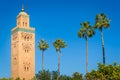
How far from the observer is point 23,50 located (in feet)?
252

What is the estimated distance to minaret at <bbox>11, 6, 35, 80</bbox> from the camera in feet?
248

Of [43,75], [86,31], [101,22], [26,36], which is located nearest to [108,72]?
[101,22]

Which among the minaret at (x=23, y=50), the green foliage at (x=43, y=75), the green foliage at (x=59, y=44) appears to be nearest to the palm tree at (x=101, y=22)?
the green foliage at (x=59, y=44)

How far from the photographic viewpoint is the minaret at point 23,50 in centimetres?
7569

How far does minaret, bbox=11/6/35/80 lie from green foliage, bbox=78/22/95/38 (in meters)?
25.1

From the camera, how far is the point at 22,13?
79.6 metres

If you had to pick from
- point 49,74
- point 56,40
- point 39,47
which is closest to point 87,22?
point 56,40

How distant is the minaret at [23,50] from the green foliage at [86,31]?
2506 centimetres

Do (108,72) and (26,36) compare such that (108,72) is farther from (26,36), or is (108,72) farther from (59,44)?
(26,36)

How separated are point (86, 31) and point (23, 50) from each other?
26.3 m

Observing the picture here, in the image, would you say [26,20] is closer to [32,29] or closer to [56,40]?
[32,29]

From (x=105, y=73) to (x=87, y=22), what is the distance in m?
14.3

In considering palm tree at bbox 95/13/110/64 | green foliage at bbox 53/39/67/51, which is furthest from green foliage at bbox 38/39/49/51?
palm tree at bbox 95/13/110/64

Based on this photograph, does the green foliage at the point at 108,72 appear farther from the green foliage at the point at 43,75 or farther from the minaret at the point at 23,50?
the minaret at the point at 23,50
